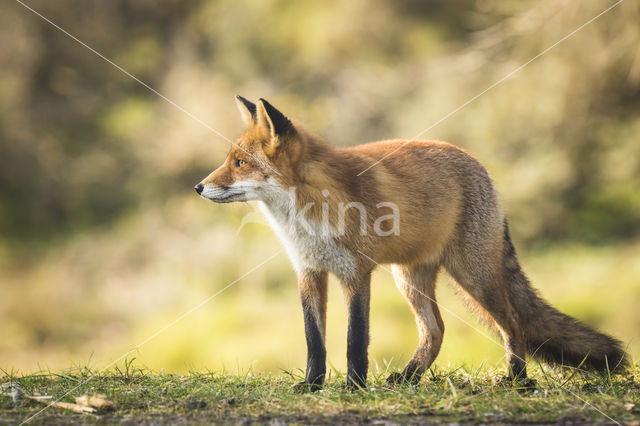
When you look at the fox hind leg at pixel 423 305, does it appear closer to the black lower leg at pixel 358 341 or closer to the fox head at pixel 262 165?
the black lower leg at pixel 358 341

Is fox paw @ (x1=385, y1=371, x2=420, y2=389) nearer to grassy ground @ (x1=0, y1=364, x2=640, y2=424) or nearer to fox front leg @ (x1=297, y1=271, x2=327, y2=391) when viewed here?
grassy ground @ (x1=0, y1=364, x2=640, y2=424)

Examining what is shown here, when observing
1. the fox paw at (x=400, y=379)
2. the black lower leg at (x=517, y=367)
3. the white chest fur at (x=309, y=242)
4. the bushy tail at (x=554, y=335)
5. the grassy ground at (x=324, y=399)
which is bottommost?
the grassy ground at (x=324, y=399)

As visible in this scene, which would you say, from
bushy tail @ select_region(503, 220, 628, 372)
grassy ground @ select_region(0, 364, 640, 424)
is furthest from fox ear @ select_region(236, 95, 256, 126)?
bushy tail @ select_region(503, 220, 628, 372)

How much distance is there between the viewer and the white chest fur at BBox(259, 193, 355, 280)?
461 centimetres

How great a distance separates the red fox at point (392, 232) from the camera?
15.2 feet

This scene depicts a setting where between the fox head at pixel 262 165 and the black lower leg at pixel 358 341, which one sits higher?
the fox head at pixel 262 165

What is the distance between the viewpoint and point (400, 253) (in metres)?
4.95

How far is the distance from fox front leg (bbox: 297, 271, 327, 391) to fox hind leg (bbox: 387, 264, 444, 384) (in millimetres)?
921

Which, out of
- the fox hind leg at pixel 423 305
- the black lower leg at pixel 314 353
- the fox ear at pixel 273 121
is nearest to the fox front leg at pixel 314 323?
the black lower leg at pixel 314 353

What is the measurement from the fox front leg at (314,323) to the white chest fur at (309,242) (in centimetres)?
13

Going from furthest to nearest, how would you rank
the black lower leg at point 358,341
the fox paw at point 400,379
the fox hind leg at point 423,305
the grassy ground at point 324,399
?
the fox hind leg at point 423,305 → the fox paw at point 400,379 → the black lower leg at point 358,341 → the grassy ground at point 324,399

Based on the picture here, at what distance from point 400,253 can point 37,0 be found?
15.0 m

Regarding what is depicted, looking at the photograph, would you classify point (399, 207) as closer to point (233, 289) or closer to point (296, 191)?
point (296, 191)

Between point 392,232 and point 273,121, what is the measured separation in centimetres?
126
